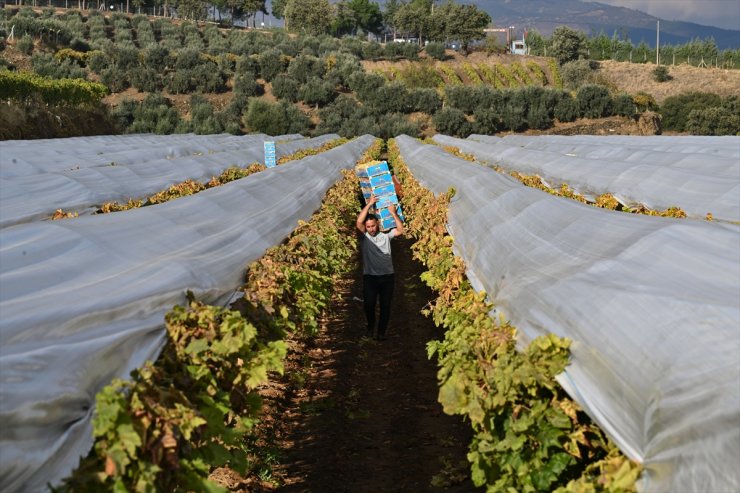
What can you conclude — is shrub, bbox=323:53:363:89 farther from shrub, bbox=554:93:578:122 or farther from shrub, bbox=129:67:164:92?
shrub, bbox=554:93:578:122

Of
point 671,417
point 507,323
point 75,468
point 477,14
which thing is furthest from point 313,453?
point 477,14

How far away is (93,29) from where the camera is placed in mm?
64812

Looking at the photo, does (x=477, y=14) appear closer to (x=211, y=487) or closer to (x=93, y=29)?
(x=93, y=29)

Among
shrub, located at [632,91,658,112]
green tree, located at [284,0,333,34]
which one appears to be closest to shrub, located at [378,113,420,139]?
shrub, located at [632,91,658,112]

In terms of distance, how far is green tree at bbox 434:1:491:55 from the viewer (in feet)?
271

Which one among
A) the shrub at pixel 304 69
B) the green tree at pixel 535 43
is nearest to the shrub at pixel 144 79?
the shrub at pixel 304 69

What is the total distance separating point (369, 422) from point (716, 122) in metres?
48.3

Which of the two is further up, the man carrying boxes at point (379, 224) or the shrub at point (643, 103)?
the shrub at point (643, 103)

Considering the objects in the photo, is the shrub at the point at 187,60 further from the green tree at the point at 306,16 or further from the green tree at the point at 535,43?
the green tree at the point at 535,43

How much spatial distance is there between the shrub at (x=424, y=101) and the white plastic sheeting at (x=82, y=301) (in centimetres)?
4377

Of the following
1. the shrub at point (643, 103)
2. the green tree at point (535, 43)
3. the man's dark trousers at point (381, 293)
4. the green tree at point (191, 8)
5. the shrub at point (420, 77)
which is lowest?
the man's dark trousers at point (381, 293)

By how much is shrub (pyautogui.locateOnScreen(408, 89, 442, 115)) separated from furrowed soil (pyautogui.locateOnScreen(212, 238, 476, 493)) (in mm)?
41865

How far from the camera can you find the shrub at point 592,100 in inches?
1982

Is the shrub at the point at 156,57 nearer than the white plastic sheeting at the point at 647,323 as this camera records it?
No
